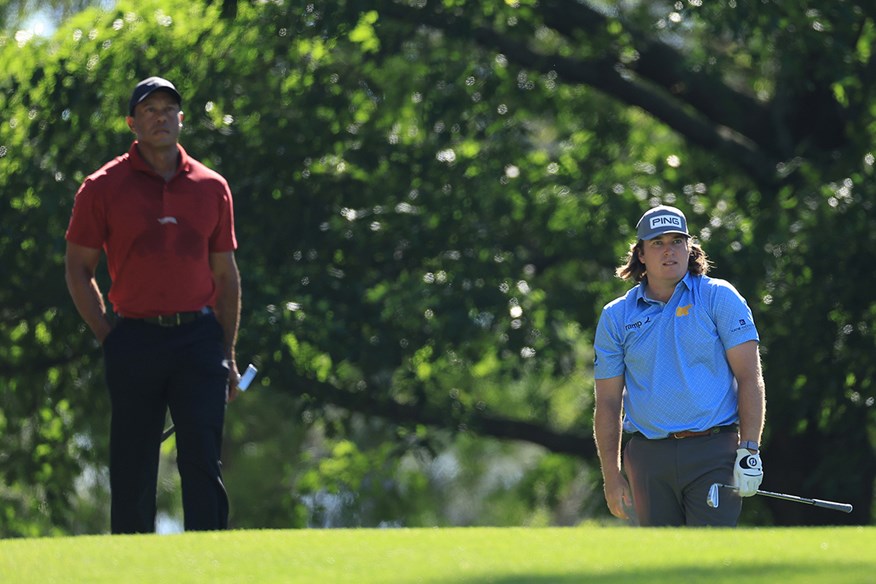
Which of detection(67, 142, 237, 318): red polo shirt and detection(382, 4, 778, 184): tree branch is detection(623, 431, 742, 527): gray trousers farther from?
detection(382, 4, 778, 184): tree branch

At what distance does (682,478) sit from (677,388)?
0.33 meters

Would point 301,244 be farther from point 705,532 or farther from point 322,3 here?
point 705,532

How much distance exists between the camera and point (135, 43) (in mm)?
13016

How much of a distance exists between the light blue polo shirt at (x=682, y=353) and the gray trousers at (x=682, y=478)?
0.06m

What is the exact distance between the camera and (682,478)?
6402 mm

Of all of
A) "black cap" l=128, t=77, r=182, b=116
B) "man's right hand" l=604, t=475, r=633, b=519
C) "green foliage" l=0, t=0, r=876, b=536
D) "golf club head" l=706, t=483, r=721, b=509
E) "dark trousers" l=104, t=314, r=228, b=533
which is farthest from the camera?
"green foliage" l=0, t=0, r=876, b=536

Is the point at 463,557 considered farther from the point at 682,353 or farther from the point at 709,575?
the point at 682,353

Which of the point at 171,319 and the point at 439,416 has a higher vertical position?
the point at 171,319

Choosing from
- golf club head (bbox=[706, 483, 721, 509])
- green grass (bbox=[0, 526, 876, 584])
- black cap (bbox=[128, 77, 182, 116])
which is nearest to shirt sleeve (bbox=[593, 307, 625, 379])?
golf club head (bbox=[706, 483, 721, 509])

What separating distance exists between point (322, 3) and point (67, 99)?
2.11 metres

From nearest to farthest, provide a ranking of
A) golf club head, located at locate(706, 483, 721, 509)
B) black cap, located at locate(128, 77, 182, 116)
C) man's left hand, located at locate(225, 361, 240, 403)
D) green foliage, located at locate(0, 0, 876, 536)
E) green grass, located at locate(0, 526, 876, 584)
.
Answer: green grass, located at locate(0, 526, 876, 584) < golf club head, located at locate(706, 483, 721, 509) < black cap, located at locate(128, 77, 182, 116) < man's left hand, located at locate(225, 361, 240, 403) < green foliage, located at locate(0, 0, 876, 536)

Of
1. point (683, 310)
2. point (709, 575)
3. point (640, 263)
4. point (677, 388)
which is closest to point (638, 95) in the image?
point (640, 263)

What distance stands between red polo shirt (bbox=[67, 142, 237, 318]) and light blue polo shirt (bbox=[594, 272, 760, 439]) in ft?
5.22

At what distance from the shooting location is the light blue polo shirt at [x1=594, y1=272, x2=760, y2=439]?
6.33 m
